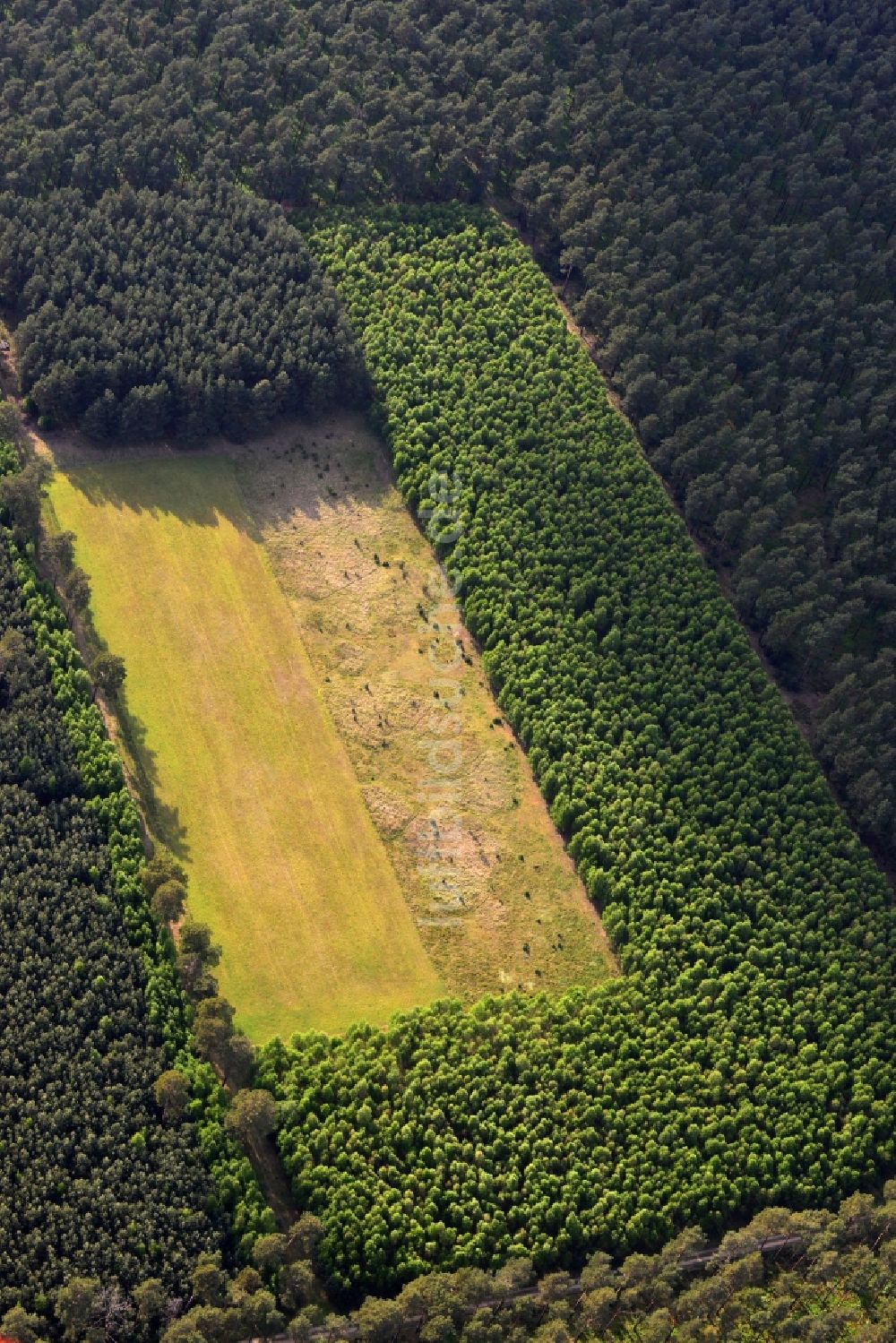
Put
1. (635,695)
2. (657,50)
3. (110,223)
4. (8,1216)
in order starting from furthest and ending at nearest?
(657,50) → (110,223) → (635,695) → (8,1216)

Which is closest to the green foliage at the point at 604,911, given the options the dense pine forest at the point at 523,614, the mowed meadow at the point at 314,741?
the dense pine forest at the point at 523,614

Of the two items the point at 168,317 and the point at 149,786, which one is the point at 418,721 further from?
the point at 168,317

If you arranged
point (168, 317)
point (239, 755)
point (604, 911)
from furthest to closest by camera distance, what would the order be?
point (168, 317) < point (239, 755) < point (604, 911)

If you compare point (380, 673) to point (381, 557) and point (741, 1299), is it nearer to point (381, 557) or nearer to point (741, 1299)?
point (381, 557)

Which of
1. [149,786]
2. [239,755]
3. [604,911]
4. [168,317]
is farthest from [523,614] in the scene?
[168,317]

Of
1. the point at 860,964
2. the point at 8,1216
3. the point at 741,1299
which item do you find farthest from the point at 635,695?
the point at 8,1216

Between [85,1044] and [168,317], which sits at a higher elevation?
[168,317]
